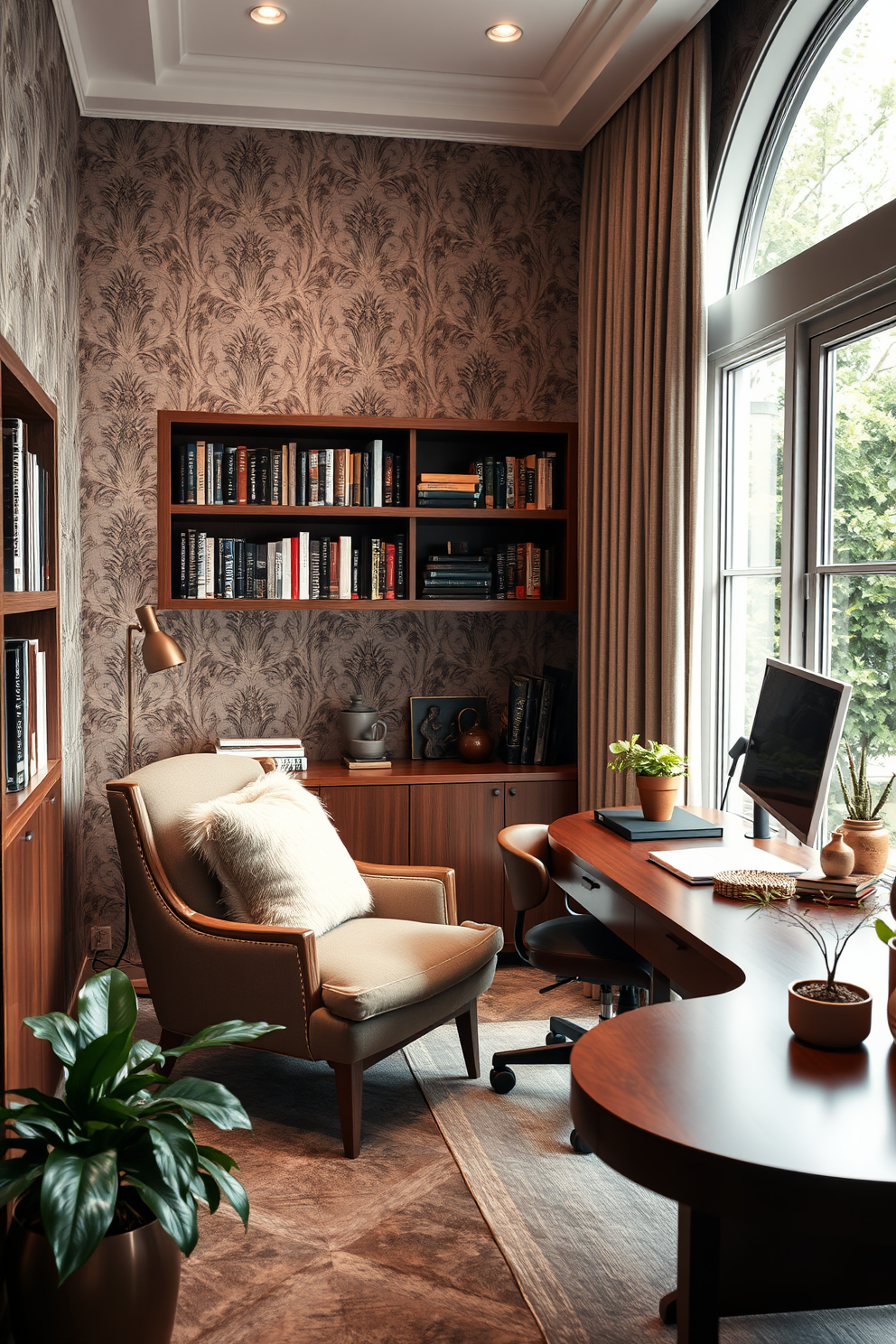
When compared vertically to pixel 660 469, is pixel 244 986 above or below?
below

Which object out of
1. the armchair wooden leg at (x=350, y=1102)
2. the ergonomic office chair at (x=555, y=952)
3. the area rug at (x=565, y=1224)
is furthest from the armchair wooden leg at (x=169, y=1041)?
the ergonomic office chair at (x=555, y=952)

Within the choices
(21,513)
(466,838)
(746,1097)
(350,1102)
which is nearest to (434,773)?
(466,838)

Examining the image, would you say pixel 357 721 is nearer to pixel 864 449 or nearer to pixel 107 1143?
pixel 864 449

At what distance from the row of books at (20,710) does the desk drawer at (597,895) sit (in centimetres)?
127

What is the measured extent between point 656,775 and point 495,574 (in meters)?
1.52

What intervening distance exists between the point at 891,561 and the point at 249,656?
2377 millimetres

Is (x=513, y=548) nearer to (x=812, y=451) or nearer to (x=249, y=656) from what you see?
(x=249, y=656)

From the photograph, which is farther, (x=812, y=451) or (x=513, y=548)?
(x=513, y=548)

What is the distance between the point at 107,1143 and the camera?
1.79 meters

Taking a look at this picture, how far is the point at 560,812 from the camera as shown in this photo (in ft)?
13.2

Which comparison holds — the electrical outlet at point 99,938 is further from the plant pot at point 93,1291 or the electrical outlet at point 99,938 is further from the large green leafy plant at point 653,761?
the plant pot at point 93,1291

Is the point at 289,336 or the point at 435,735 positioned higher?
the point at 289,336

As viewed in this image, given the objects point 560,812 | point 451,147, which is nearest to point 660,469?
point 560,812

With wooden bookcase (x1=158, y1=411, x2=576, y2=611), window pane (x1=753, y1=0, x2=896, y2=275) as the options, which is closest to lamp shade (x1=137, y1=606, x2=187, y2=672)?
wooden bookcase (x1=158, y1=411, x2=576, y2=611)
